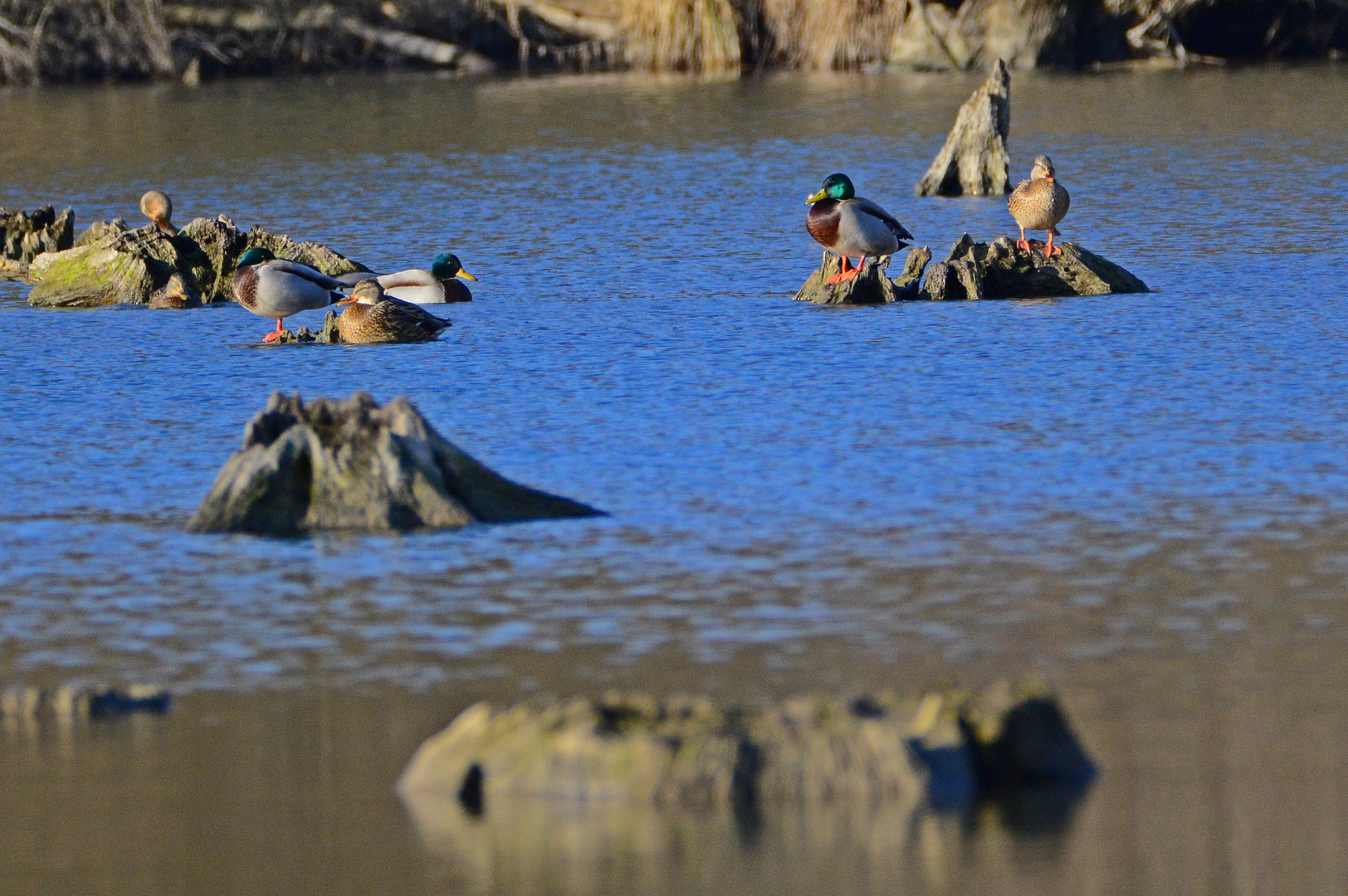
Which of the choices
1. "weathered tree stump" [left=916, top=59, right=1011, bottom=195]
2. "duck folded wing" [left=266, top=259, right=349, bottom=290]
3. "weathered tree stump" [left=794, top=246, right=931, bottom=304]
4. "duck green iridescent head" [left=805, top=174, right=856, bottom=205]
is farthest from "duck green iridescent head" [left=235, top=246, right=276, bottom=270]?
"weathered tree stump" [left=916, top=59, right=1011, bottom=195]

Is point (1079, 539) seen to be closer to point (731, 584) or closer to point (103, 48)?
point (731, 584)

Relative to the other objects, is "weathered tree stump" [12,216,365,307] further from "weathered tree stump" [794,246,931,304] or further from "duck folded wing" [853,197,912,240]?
"duck folded wing" [853,197,912,240]

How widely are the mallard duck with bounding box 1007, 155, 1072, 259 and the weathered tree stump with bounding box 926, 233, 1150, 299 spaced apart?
732 millimetres

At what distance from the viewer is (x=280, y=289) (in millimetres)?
13352

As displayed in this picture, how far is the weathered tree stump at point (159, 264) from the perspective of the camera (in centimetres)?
1541

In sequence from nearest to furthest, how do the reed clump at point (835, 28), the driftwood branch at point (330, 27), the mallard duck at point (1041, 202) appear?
the mallard duck at point (1041, 202), the reed clump at point (835, 28), the driftwood branch at point (330, 27)

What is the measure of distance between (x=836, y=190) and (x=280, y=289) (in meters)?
4.14

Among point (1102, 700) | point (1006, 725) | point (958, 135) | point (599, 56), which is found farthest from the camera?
point (599, 56)

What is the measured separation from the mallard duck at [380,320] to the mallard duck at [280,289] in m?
0.41

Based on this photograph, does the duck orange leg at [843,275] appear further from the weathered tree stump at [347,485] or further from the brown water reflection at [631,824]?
the brown water reflection at [631,824]

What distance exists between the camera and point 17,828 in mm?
4973

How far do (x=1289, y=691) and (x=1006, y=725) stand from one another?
44.7 inches

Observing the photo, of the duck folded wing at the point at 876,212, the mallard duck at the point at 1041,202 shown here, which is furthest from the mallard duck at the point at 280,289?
the mallard duck at the point at 1041,202

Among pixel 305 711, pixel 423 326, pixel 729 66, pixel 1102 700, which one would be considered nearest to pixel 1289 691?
pixel 1102 700
